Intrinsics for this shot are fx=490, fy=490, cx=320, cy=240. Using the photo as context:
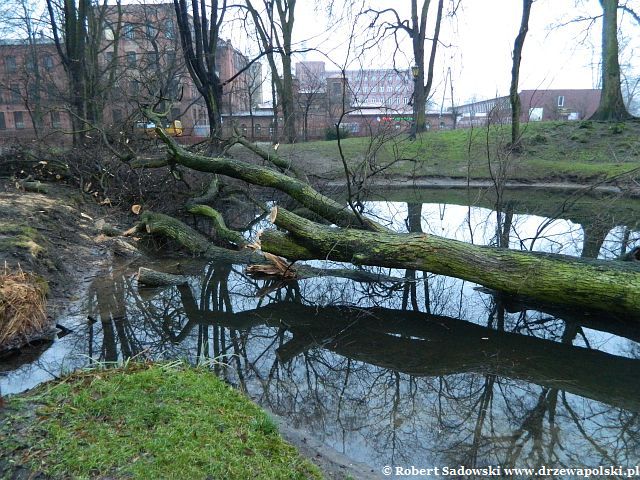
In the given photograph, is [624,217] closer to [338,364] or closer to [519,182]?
[519,182]

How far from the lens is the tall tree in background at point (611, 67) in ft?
64.4

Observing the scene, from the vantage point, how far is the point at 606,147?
18.2 metres

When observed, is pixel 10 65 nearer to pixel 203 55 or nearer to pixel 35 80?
pixel 35 80

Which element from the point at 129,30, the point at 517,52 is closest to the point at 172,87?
Answer: the point at 129,30

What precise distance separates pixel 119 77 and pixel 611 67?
1905 centimetres

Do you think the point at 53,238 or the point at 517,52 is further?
the point at 517,52

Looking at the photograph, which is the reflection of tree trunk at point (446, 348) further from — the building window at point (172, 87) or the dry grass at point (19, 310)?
the building window at point (172, 87)

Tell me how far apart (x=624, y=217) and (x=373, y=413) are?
977cm

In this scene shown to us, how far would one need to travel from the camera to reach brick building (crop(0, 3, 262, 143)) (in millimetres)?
15370

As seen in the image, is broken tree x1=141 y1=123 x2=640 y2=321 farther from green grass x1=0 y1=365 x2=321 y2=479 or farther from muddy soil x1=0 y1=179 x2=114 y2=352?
green grass x1=0 y1=365 x2=321 y2=479

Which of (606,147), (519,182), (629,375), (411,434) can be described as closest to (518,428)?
(411,434)

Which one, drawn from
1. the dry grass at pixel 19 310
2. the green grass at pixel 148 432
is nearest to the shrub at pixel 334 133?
the dry grass at pixel 19 310

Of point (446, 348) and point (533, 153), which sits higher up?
point (533, 153)

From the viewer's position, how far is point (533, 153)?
1944 centimetres
